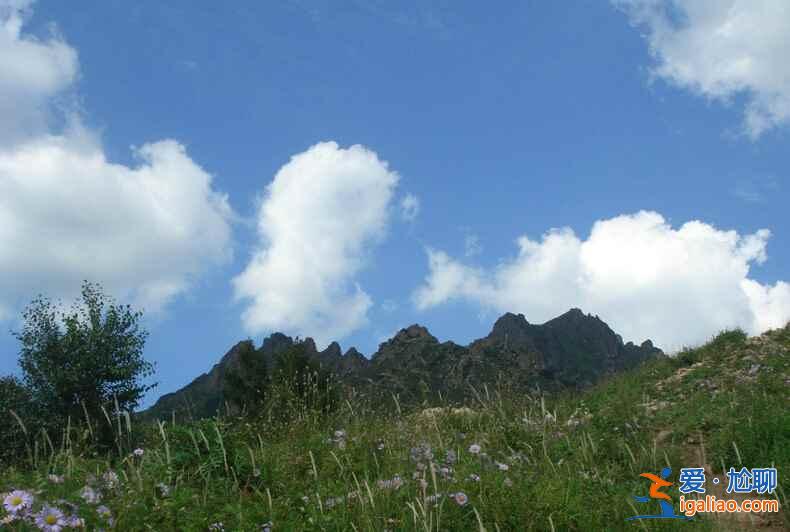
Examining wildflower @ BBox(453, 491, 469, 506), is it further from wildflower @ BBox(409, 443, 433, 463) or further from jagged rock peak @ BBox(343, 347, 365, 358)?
jagged rock peak @ BBox(343, 347, 365, 358)

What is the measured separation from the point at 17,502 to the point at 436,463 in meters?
3.73

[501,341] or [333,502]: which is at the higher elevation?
[501,341]

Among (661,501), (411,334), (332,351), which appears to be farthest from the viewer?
(332,351)

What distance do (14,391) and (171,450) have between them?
25.4m

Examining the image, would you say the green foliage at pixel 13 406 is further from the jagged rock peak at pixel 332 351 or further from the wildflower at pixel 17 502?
the jagged rock peak at pixel 332 351

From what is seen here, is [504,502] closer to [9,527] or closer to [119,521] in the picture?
[119,521]

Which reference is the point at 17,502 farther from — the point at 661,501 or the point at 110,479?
the point at 661,501

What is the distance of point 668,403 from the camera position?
41.3 feet

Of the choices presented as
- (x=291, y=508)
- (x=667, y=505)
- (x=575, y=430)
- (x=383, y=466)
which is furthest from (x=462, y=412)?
(x=291, y=508)

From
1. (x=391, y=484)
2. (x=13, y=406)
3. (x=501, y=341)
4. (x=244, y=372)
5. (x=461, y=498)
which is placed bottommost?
(x=461, y=498)

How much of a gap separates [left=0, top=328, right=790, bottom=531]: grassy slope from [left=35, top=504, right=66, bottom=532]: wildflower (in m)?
0.32

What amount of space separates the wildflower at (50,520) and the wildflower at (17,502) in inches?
4.3

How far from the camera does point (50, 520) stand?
452cm

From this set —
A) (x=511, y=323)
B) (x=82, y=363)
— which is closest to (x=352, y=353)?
(x=511, y=323)
